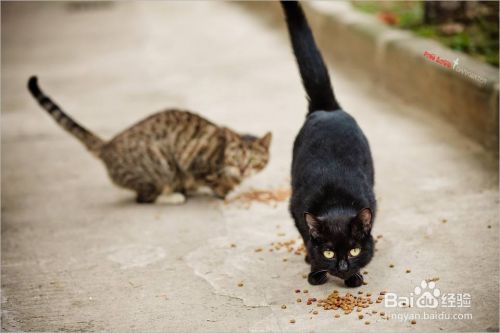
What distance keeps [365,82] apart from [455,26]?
1255mm

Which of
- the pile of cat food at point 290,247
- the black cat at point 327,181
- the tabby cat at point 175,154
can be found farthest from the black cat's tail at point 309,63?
the tabby cat at point 175,154

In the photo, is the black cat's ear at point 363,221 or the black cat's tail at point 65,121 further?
the black cat's tail at point 65,121

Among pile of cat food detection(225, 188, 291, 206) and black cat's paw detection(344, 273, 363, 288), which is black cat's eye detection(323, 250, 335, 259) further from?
pile of cat food detection(225, 188, 291, 206)

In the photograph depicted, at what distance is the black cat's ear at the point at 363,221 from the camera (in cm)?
333

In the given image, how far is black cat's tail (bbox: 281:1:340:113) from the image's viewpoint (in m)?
4.16

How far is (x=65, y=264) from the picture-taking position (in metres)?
4.22

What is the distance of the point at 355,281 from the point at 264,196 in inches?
60.9

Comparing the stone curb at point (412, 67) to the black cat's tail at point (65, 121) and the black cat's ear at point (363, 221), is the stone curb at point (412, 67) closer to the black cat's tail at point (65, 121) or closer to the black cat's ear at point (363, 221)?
the black cat's ear at point (363, 221)

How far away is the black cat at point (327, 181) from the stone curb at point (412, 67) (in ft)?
5.33

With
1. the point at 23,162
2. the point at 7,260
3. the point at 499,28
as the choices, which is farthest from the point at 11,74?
the point at 499,28

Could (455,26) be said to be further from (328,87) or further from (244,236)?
(244,236)

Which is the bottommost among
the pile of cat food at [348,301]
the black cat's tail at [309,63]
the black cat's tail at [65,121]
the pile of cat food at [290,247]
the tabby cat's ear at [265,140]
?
the pile of cat food at [290,247]

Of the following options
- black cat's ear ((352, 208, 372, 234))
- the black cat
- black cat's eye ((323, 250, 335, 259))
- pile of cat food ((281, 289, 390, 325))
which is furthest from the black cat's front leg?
black cat's ear ((352, 208, 372, 234))

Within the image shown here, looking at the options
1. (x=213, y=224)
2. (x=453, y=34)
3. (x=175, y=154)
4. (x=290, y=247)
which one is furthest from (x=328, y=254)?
(x=453, y=34)
